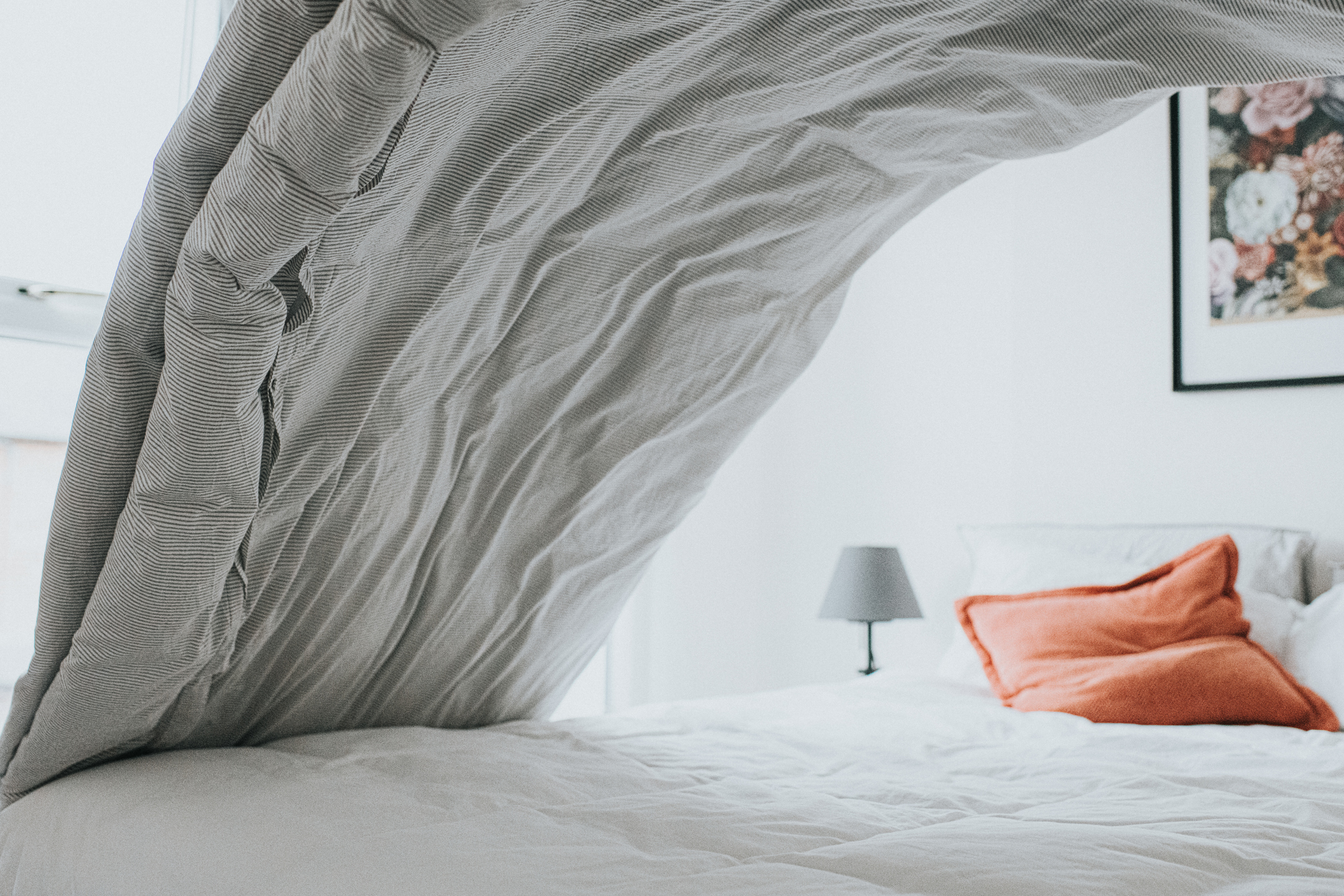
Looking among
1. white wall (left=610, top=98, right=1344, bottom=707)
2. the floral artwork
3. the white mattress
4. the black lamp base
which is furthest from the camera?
the black lamp base

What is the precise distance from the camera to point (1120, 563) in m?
2.29

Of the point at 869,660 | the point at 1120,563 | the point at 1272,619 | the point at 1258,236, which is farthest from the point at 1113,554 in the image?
the point at 1258,236

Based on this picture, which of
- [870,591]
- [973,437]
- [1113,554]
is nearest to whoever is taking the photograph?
[1113,554]

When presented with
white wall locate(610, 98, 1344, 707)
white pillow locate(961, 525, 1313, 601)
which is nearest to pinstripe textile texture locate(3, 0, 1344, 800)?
white pillow locate(961, 525, 1313, 601)

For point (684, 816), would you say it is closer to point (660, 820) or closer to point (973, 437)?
point (660, 820)

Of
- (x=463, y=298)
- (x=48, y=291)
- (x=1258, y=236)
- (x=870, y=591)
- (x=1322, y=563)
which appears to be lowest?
(x=870, y=591)

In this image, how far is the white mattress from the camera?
655 millimetres

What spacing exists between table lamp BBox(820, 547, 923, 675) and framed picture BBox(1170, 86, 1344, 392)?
2.94 feet

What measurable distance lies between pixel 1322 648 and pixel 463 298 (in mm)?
1834

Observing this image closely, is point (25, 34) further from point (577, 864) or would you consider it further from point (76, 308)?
point (577, 864)

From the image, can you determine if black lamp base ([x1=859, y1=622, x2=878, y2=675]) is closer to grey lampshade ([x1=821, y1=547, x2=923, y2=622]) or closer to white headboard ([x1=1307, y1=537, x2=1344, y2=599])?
grey lampshade ([x1=821, y1=547, x2=923, y2=622])

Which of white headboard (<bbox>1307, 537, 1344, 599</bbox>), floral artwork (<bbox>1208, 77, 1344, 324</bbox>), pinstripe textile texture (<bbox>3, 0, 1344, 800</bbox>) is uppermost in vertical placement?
floral artwork (<bbox>1208, 77, 1344, 324</bbox>)

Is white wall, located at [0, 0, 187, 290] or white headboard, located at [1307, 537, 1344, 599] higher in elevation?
white wall, located at [0, 0, 187, 290]

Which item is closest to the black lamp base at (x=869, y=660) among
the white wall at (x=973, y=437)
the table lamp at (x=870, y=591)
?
the table lamp at (x=870, y=591)
